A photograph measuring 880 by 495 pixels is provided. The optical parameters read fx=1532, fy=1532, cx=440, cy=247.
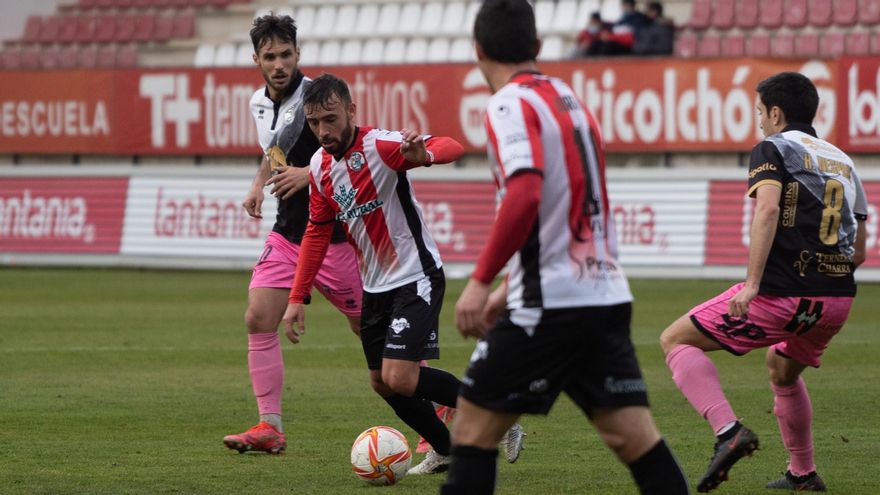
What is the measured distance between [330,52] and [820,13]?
8.45 m

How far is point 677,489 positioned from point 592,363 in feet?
1.62

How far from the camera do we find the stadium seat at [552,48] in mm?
24422

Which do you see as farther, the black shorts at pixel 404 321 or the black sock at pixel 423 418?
the black sock at pixel 423 418

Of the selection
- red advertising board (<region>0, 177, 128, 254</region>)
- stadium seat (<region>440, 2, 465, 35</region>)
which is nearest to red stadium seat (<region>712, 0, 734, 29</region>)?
stadium seat (<region>440, 2, 465, 35</region>)

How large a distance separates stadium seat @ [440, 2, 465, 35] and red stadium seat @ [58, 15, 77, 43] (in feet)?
24.0

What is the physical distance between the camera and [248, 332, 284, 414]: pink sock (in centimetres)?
812

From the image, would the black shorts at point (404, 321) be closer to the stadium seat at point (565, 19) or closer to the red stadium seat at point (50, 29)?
the stadium seat at point (565, 19)

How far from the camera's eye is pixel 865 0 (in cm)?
2342

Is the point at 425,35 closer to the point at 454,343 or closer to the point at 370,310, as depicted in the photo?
the point at 454,343

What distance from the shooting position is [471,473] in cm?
487

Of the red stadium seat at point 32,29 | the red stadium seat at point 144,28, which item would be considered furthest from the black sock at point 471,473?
the red stadium seat at point 32,29

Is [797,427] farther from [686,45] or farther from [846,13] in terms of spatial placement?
[846,13]

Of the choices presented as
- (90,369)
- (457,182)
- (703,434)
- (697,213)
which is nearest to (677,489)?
A: (703,434)

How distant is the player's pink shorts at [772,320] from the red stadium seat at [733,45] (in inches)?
674
